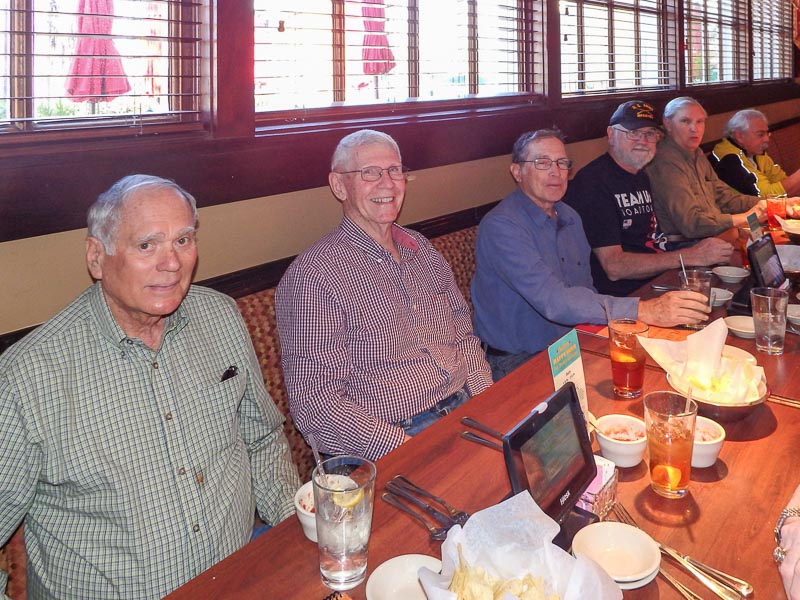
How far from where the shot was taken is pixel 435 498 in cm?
126

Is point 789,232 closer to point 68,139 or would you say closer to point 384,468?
point 384,468

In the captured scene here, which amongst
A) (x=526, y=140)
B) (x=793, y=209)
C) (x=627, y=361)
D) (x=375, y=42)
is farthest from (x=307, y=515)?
(x=793, y=209)

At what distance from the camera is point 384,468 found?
1.37 metres

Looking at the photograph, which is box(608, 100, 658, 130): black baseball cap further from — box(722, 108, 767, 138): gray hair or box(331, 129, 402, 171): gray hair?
box(722, 108, 767, 138): gray hair

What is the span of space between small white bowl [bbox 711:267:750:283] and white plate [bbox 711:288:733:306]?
0.70 feet

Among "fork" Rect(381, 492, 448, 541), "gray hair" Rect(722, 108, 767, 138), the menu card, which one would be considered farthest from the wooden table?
"gray hair" Rect(722, 108, 767, 138)

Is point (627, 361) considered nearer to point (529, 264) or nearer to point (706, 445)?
point (706, 445)

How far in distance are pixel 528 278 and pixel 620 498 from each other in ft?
4.33

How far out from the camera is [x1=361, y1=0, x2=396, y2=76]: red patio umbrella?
9.45 ft

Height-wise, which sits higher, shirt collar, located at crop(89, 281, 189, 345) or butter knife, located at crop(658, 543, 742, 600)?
shirt collar, located at crop(89, 281, 189, 345)

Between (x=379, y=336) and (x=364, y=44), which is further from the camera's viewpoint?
(x=364, y=44)

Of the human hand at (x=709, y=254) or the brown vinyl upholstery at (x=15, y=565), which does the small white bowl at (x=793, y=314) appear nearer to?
the human hand at (x=709, y=254)

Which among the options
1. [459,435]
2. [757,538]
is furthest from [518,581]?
[459,435]

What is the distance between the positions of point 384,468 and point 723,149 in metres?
4.60
